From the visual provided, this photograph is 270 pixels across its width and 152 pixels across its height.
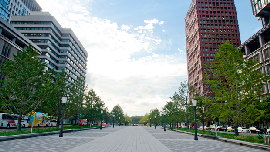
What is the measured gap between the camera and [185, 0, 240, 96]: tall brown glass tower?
89562 mm

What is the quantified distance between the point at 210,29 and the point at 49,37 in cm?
8008

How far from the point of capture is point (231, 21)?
305 ft

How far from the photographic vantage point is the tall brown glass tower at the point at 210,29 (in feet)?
294

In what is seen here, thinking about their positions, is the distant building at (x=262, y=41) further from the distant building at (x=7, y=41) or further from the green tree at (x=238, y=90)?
the distant building at (x=7, y=41)

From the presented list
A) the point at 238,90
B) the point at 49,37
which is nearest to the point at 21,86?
the point at 238,90

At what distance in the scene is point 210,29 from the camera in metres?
92.0

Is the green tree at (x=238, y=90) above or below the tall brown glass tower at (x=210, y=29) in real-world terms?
below

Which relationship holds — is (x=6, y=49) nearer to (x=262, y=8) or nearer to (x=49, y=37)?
(x=49, y=37)

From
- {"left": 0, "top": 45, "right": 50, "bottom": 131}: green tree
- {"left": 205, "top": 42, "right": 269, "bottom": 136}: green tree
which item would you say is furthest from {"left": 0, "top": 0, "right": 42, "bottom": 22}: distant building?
{"left": 205, "top": 42, "right": 269, "bottom": 136}: green tree

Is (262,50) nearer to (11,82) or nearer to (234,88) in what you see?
(234,88)

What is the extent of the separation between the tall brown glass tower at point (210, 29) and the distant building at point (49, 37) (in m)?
61.5

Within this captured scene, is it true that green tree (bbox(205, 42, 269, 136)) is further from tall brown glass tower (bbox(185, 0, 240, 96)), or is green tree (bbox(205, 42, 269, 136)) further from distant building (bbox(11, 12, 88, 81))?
tall brown glass tower (bbox(185, 0, 240, 96))

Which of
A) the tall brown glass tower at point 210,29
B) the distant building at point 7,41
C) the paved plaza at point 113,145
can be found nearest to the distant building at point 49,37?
the distant building at point 7,41

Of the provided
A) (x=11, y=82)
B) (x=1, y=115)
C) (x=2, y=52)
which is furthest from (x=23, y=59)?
(x=2, y=52)
